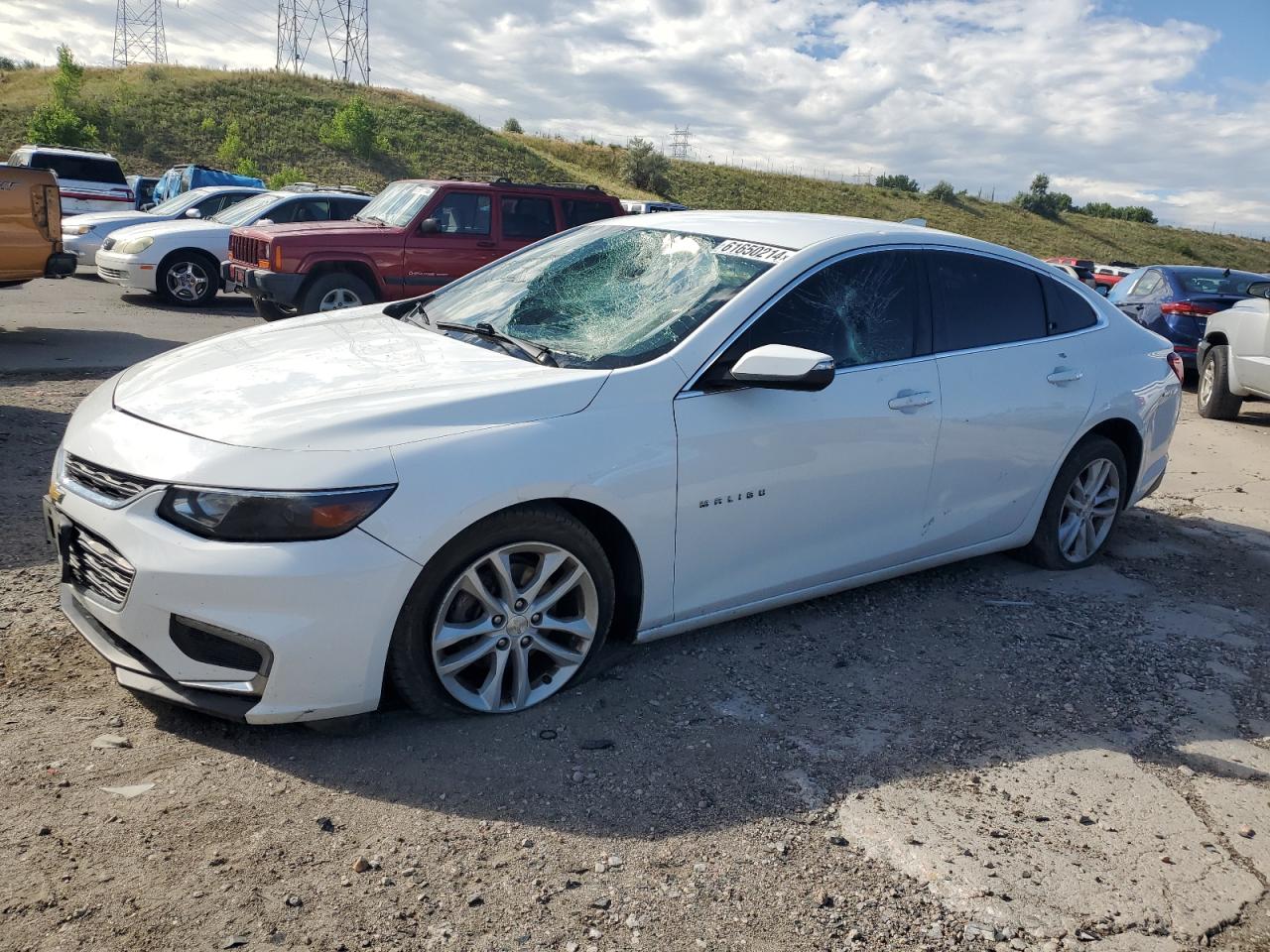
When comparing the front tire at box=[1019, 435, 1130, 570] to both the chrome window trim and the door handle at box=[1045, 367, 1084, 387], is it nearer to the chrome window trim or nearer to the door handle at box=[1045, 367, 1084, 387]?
the door handle at box=[1045, 367, 1084, 387]

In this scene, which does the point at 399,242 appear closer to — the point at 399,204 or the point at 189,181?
the point at 399,204

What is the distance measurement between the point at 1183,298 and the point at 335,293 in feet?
32.7

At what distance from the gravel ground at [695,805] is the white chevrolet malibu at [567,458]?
241mm

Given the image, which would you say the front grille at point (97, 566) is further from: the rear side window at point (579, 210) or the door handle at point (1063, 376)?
the rear side window at point (579, 210)

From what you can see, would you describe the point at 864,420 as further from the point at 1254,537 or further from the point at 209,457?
the point at 1254,537

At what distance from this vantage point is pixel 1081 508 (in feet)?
17.4

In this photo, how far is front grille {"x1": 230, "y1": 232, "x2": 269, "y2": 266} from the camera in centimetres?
1130

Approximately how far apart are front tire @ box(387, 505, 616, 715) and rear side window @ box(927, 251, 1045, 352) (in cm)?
200

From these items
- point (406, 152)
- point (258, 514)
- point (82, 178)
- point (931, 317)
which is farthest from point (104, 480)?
point (406, 152)

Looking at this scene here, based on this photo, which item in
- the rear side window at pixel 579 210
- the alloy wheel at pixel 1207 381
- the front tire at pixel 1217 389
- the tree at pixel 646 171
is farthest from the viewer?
the tree at pixel 646 171

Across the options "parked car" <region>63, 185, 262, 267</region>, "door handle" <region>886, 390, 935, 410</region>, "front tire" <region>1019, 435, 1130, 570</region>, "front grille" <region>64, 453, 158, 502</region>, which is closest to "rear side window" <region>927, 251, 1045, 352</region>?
"door handle" <region>886, 390, 935, 410</region>

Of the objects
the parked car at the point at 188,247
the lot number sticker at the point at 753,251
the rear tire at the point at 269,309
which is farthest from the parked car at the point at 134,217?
the lot number sticker at the point at 753,251

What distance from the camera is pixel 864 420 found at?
4.11m

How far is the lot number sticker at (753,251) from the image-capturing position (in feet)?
13.5
